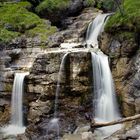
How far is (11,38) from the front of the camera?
25.3 m

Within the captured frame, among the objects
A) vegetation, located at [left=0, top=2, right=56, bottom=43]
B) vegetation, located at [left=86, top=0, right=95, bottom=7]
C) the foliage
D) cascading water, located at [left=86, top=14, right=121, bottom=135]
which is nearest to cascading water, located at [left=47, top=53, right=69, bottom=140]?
cascading water, located at [left=86, top=14, right=121, bottom=135]

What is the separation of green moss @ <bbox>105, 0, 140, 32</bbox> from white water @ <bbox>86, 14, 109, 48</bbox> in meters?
2.57

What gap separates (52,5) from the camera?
28.8m

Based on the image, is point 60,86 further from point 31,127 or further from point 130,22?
point 130,22

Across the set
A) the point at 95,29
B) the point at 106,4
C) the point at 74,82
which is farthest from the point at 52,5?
the point at 74,82

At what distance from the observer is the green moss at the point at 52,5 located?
28688 millimetres

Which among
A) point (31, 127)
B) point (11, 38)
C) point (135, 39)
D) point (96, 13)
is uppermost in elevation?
point (96, 13)

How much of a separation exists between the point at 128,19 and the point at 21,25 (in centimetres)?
924

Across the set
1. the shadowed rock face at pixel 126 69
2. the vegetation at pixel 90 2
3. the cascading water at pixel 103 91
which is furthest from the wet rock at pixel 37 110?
the vegetation at pixel 90 2

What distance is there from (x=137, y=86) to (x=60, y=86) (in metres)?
4.14

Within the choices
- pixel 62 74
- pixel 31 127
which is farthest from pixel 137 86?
pixel 31 127

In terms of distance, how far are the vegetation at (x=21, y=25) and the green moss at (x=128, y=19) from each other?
5603mm

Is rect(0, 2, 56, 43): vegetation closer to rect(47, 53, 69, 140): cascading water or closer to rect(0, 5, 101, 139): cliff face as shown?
rect(0, 5, 101, 139): cliff face

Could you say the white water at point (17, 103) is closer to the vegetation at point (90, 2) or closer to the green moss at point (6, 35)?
the green moss at point (6, 35)
